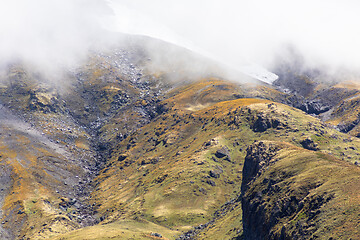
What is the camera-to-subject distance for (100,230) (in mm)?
176750

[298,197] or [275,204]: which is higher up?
[298,197]

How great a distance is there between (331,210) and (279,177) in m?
31.3

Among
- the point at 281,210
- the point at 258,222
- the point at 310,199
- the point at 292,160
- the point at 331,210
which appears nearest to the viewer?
the point at 331,210

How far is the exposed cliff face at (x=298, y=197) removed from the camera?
85312 millimetres

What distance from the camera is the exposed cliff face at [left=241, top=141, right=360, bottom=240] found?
85.3 metres

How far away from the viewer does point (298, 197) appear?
329ft

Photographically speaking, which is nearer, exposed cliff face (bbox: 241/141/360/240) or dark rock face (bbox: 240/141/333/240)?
exposed cliff face (bbox: 241/141/360/240)

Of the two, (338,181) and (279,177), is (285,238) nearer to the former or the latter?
(338,181)

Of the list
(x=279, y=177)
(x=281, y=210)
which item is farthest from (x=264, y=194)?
(x=281, y=210)

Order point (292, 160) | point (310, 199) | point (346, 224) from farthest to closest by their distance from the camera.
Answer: point (292, 160) < point (310, 199) < point (346, 224)

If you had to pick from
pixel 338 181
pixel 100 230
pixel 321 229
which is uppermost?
pixel 338 181

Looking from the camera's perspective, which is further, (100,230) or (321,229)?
(100,230)

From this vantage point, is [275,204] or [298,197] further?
[275,204]

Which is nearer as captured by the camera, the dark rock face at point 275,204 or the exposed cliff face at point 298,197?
the exposed cliff face at point 298,197
